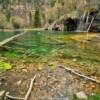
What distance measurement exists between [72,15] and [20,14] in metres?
34.6

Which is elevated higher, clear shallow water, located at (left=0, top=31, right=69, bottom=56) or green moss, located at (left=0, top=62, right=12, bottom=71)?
green moss, located at (left=0, top=62, right=12, bottom=71)

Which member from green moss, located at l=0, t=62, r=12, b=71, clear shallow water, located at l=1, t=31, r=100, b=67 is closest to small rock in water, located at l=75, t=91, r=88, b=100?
green moss, located at l=0, t=62, r=12, b=71

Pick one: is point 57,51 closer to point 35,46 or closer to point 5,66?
point 35,46

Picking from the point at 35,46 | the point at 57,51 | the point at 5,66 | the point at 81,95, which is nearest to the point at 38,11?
the point at 35,46

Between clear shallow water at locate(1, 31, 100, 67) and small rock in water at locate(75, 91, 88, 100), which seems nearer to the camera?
small rock in water at locate(75, 91, 88, 100)

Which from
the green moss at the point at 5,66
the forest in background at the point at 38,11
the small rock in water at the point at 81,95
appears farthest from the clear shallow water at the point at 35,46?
the forest in background at the point at 38,11

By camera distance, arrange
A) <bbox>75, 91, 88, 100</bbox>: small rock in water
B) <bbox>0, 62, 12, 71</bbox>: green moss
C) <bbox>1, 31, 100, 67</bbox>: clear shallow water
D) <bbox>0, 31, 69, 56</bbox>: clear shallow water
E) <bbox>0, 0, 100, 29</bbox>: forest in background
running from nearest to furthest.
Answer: <bbox>75, 91, 88, 100</bbox>: small rock in water → <bbox>0, 62, 12, 71</bbox>: green moss → <bbox>1, 31, 100, 67</bbox>: clear shallow water → <bbox>0, 31, 69, 56</bbox>: clear shallow water → <bbox>0, 0, 100, 29</bbox>: forest in background

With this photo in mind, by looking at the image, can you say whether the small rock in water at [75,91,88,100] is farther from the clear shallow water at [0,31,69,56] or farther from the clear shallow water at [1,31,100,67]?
the clear shallow water at [0,31,69,56]

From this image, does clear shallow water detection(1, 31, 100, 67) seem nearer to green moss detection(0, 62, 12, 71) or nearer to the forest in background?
green moss detection(0, 62, 12, 71)

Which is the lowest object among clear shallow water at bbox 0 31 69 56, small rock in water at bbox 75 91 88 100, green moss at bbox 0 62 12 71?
clear shallow water at bbox 0 31 69 56

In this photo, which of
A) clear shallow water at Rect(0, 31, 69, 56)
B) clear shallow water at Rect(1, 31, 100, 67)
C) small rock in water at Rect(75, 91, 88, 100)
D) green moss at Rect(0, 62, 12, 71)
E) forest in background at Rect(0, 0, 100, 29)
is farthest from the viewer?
forest in background at Rect(0, 0, 100, 29)

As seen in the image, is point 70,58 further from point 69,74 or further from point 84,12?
point 84,12

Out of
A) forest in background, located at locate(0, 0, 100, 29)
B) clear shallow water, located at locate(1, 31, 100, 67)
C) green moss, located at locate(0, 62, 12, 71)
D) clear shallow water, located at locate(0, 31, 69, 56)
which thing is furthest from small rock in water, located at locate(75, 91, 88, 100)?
forest in background, located at locate(0, 0, 100, 29)

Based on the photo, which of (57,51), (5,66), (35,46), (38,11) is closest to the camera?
(5,66)
